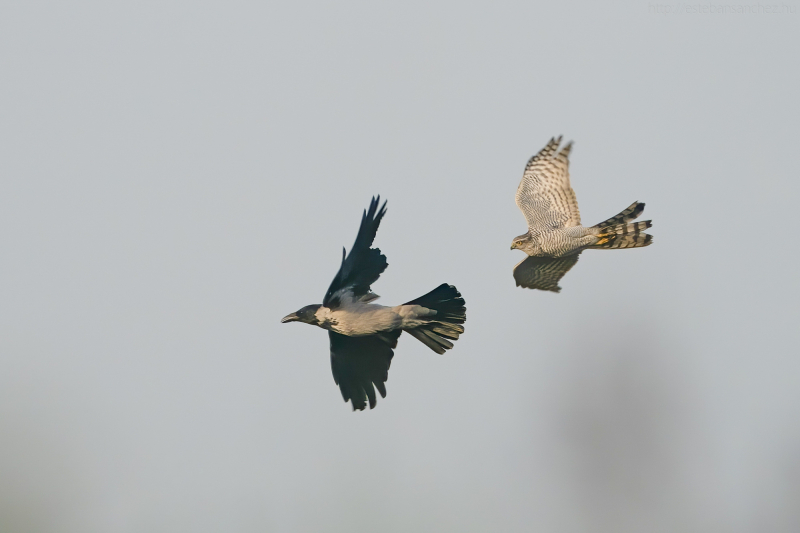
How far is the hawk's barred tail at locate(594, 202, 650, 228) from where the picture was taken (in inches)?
493

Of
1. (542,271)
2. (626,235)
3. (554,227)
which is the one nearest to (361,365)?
(542,271)

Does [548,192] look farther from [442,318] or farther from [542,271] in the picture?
[442,318]

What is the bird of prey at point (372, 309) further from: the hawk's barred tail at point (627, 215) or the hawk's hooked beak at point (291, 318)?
the hawk's barred tail at point (627, 215)

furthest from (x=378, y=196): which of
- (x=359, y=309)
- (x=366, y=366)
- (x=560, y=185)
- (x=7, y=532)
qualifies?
(x=7, y=532)

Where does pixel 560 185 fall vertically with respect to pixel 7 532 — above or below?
above

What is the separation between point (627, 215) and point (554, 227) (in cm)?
124

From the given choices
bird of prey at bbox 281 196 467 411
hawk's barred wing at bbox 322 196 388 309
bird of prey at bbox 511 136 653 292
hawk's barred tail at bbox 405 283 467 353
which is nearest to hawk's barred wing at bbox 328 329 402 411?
bird of prey at bbox 281 196 467 411

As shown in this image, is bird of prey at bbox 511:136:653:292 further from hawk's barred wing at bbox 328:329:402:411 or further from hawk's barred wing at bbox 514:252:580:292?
hawk's barred wing at bbox 328:329:402:411

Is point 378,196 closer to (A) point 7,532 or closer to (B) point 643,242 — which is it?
(B) point 643,242

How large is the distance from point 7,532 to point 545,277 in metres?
18.8

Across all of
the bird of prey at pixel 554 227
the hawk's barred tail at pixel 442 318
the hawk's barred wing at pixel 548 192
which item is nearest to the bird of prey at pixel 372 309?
the hawk's barred tail at pixel 442 318

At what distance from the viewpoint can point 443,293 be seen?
9914 millimetres

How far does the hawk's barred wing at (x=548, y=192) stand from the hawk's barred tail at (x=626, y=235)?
2.92 ft

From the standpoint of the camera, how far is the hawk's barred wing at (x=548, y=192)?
13633 mm
